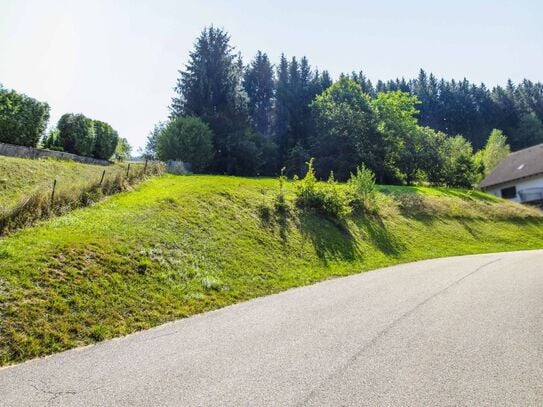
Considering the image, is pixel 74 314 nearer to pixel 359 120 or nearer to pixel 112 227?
pixel 112 227

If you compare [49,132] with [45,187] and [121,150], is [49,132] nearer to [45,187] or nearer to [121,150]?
[45,187]

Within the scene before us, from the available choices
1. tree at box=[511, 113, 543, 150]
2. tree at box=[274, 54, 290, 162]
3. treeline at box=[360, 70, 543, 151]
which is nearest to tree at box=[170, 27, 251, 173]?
tree at box=[274, 54, 290, 162]

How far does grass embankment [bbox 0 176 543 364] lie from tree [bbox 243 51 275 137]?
56659mm

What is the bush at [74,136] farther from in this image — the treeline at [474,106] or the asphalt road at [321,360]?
the treeline at [474,106]

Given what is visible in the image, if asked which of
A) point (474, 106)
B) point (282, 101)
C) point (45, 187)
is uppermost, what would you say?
point (474, 106)

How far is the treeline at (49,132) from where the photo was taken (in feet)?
70.2

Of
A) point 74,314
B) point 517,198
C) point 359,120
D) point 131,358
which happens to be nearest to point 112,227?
point 74,314

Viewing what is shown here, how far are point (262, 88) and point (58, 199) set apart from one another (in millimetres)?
69367

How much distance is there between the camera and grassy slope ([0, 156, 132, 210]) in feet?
45.5

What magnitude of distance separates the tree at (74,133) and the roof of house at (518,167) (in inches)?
1849

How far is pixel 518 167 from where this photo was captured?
47875 mm

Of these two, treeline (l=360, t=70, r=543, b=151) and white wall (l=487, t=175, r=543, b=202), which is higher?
treeline (l=360, t=70, r=543, b=151)

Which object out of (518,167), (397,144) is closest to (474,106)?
(518,167)

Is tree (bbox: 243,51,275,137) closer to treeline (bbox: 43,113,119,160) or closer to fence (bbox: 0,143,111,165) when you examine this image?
treeline (bbox: 43,113,119,160)
